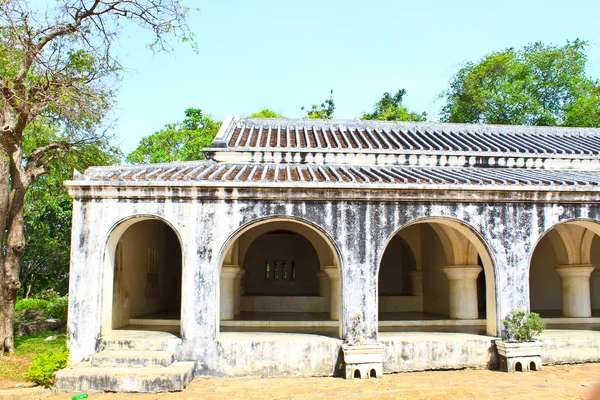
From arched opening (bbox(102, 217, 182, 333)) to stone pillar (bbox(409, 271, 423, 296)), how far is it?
6.31 meters

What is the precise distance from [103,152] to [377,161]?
23.3 ft

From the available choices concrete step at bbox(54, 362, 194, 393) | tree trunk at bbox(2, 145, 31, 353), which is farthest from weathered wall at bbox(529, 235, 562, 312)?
tree trunk at bbox(2, 145, 31, 353)

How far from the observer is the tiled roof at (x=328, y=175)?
360 inches

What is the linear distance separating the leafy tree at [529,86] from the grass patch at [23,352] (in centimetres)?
2132

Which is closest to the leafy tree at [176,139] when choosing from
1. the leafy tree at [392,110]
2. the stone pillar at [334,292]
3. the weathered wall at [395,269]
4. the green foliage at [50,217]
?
the green foliage at [50,217]

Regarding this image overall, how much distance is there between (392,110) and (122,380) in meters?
23.9

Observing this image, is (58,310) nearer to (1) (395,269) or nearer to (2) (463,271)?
(1) (395,269)

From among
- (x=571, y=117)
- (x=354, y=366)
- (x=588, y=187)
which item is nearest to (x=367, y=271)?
(x=354, y=366)

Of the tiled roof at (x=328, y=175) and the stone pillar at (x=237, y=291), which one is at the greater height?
the tiled roof at (x=328, y=175)

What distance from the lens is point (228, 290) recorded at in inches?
446

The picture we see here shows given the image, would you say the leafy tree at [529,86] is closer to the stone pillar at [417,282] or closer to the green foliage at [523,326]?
the stone pillar at [417,282]

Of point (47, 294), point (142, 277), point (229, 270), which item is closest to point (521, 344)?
point (229, 270)

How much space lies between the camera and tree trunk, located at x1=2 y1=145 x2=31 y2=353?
10398mm

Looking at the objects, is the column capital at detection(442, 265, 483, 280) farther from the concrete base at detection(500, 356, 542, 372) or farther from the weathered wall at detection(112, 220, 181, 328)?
the weathered wall at detection(112, 220, 181, 328)
